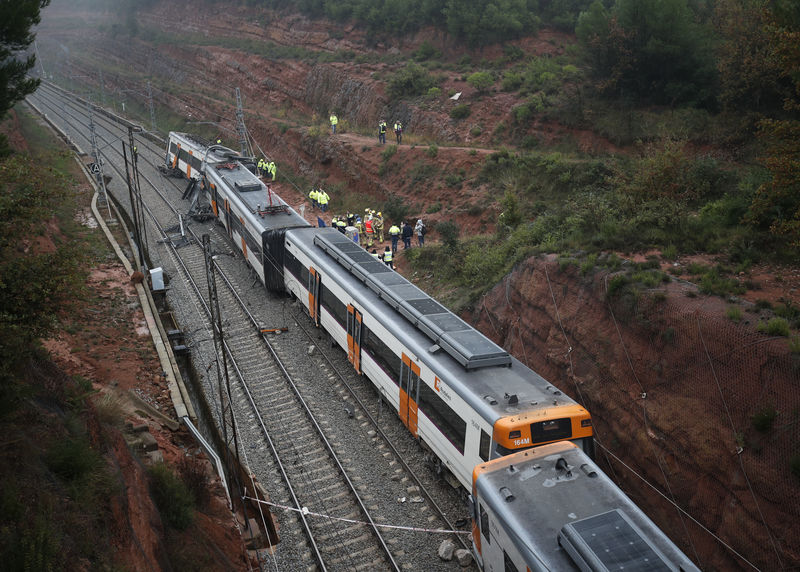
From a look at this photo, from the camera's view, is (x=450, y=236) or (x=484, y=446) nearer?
(x=484, y=446)

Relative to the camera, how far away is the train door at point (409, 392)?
570 inches

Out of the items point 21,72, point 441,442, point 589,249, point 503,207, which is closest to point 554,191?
point 503,207

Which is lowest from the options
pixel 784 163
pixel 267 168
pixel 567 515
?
pixel 567 515

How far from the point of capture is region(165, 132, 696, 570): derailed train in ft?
38.3

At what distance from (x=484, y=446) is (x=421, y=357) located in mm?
2907

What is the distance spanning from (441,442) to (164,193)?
3215cm

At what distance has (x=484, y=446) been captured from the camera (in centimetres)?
1179

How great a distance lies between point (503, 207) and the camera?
27.1 meters

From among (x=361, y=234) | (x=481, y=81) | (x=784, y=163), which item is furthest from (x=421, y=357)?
(x=481, y=81)

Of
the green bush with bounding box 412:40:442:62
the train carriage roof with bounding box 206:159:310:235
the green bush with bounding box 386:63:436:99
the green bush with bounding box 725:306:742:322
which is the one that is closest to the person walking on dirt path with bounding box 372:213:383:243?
the train carriage roof with bounding box 206:159:310:235

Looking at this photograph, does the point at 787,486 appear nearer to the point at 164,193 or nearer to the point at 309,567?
the point at 309,567

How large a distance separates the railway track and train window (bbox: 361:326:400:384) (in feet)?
5.61

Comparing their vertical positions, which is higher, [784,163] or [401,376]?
[784,163]

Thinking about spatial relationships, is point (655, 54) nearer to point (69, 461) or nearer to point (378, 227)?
point (378, 227)
